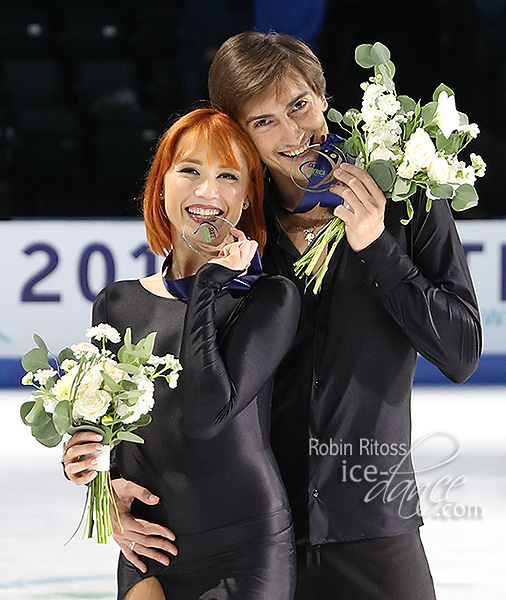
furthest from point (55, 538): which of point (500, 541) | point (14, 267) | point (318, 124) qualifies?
point (14, 267)

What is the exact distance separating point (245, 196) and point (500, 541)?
A: 2903 mm

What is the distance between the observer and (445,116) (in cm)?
253

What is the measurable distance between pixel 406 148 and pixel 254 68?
449mm

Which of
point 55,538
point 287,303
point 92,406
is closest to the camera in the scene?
point 92,406

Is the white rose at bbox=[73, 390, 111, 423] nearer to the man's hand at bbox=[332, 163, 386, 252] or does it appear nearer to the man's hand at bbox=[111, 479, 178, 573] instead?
the man's hand at bbox=[111, 479, 178, 573]

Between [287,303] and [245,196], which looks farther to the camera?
[245,196]

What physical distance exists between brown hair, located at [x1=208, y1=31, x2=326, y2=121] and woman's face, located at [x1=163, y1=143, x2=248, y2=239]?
0.66 feet

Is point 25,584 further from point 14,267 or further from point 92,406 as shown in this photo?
point 14,267

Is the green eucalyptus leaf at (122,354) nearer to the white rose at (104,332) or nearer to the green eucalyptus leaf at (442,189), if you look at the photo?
the white rose at (104,332)

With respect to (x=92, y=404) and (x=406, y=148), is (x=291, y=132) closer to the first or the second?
(x=406, y=148)

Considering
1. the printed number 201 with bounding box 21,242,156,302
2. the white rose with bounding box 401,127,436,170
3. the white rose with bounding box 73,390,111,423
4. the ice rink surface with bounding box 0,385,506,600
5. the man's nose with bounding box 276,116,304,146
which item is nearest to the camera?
the white rose with bounding box 73,390,111,423

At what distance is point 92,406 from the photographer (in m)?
2.26

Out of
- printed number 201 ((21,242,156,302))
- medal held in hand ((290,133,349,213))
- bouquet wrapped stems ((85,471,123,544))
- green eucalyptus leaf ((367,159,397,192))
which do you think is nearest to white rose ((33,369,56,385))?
bouquet wrapped stems ((85,471,123,544))

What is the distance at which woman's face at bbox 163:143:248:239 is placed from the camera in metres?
2.55
